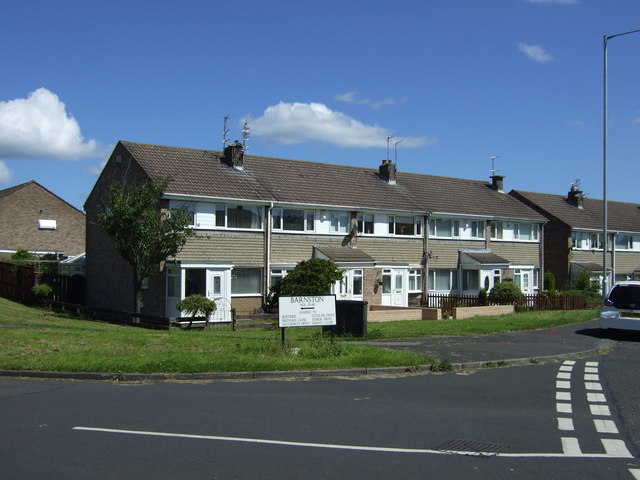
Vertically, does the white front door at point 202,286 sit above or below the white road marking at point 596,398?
above

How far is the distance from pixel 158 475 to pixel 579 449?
4.76 meters

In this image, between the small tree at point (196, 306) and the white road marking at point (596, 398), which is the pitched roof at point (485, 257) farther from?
the white road marking at point (596, 398)

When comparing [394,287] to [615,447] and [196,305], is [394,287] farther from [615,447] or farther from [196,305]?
[615,447]

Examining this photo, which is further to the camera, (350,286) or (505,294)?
(505,294)

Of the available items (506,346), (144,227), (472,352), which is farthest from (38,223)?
(472,352)

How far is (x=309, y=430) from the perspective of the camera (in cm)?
895

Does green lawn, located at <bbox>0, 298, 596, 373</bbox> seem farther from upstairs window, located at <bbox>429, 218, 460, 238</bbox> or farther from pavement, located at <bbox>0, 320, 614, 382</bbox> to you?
upstairs window, located at <bbox>429, 218, 460, 238</bbox>

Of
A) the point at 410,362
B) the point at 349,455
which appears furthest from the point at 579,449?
the point at 410,362

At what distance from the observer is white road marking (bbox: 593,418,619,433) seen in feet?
30.0

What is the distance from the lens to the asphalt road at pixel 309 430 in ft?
23.7

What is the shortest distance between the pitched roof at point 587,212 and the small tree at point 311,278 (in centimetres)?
2593

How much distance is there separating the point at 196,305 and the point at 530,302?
16.7 meters

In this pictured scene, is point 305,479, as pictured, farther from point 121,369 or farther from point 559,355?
point 559,355

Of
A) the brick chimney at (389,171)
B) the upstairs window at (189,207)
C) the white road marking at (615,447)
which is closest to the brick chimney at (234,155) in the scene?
the upstairs window at (189,207)
